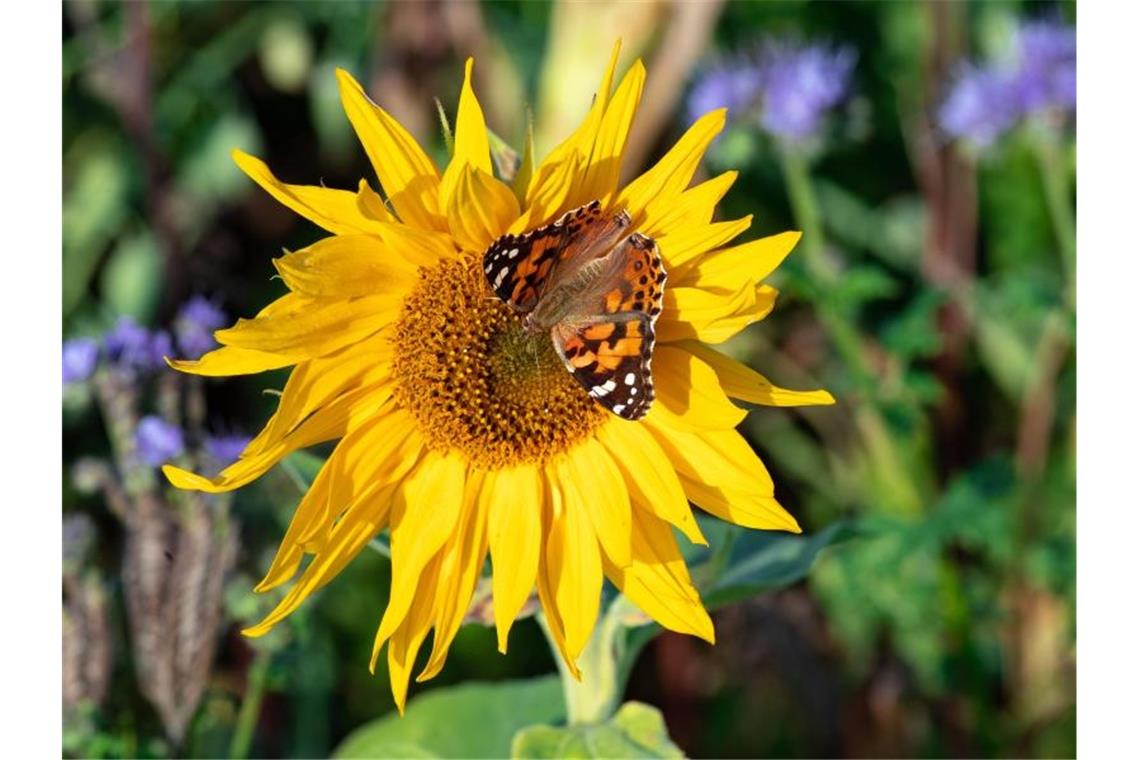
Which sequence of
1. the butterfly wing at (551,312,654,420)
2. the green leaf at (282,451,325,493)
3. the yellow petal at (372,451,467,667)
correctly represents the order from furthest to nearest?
1. the green leaf at (282,451,325,493)
2. the yellow petal at (372,451,467,667)
3. the butterfly wing at (551,312,654,420)

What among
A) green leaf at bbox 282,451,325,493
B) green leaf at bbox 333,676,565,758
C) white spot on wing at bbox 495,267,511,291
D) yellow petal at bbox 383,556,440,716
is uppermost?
white spot on wing at bbox 495,267,511,291

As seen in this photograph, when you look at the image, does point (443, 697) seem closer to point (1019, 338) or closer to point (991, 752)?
point (991, 752)

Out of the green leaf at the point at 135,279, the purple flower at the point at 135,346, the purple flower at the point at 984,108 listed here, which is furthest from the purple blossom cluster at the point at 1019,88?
the green leaf at the point at 135,279

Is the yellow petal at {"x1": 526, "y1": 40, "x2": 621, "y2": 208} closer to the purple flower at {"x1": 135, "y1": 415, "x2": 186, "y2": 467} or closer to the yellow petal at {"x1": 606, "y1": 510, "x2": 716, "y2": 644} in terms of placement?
the yellow petal at {"x1": 606, "y1": 510, "x2": 716, "y2": 644}

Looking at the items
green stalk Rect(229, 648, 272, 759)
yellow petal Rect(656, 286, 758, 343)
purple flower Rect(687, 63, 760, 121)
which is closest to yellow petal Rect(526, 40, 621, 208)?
yellow petal Rect(656, 286, 758, 343)

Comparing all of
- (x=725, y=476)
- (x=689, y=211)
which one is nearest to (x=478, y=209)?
(x=689, y=211)

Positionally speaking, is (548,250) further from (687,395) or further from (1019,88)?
(1019,88)
